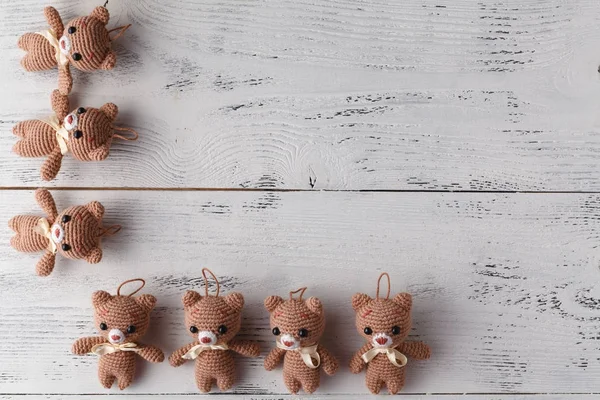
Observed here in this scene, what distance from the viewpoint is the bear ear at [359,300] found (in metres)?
0.85

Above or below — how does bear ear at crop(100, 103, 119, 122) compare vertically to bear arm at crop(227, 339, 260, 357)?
above

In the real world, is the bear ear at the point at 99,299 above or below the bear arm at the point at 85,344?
above

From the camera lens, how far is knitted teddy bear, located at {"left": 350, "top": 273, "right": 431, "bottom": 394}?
32.4 inches

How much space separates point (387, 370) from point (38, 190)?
1.98 ft

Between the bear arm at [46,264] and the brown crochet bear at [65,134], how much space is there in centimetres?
12

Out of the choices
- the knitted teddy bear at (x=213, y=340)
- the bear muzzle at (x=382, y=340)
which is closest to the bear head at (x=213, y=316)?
the knitted teddy bear at (x=213, y=340)

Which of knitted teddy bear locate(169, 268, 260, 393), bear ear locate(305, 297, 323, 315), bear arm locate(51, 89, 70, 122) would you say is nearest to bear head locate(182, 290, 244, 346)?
knitted teddy bear locate(169, 268, 260, 393)

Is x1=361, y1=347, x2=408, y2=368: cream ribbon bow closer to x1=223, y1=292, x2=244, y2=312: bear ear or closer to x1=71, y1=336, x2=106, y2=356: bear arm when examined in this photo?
x1=223, y1=292, x2=244, y2=312: bear ear

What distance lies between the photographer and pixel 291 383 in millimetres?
864

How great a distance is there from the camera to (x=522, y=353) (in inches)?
35.1

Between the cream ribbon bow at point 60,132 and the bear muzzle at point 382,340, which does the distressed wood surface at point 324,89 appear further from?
the bear muzzle at point 382,340

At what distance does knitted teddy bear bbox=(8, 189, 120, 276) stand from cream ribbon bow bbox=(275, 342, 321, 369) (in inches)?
12.8

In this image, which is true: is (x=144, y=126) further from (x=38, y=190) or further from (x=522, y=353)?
(x=522, y=353)

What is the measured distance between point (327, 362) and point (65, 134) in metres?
0.53
